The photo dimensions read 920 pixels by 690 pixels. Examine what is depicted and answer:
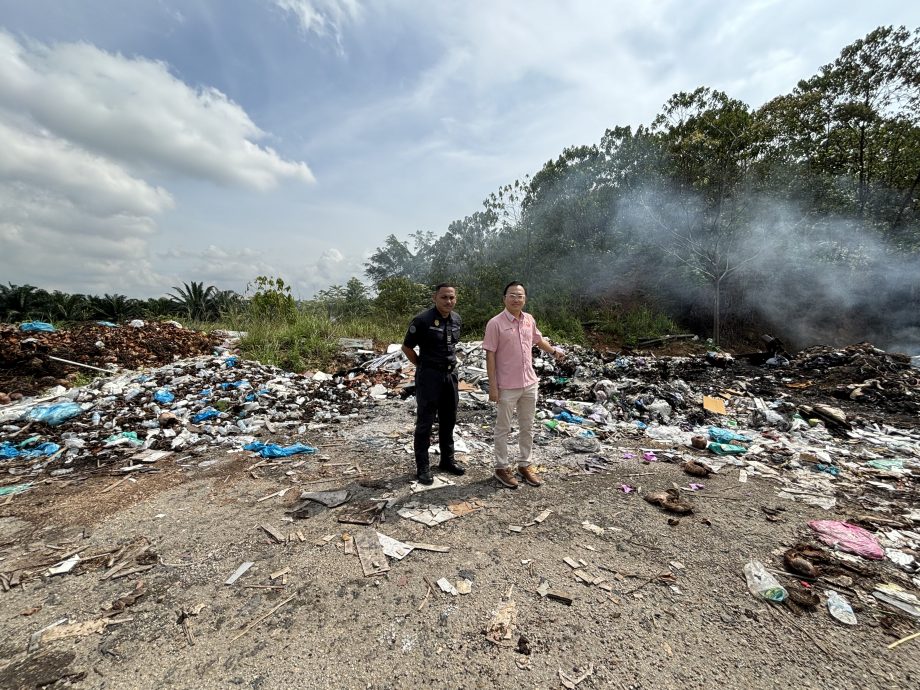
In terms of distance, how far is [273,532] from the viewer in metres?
2.66

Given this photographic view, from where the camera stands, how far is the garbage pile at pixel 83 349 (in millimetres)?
5766

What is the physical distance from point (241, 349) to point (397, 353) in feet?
10.9

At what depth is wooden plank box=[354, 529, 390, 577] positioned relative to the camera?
227 cm

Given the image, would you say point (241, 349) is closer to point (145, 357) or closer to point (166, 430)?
point (145, 357)

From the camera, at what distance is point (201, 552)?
2459 millimetres

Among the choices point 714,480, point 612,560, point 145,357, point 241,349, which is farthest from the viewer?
point 241,349

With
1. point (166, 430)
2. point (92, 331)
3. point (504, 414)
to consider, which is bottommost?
point (166, 430)

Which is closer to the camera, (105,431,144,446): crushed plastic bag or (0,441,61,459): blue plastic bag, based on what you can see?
(0,441,61,459): blue plastic bag

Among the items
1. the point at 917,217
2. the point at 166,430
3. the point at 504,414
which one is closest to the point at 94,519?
the point at 166,430

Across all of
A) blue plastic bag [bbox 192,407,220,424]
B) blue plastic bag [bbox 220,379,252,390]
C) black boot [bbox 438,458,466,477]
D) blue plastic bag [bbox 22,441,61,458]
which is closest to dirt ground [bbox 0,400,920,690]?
black boot [bbox 438,458,466,477]

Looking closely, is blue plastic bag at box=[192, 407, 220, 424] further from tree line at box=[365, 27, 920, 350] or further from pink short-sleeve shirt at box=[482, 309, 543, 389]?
tree line at box=[365, 27, 920, 350]

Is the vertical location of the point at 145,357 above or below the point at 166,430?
above

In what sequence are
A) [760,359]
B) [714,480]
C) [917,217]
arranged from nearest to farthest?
[714,480], [760,359], [917,217]

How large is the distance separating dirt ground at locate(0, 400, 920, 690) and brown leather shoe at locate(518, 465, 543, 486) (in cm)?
8
